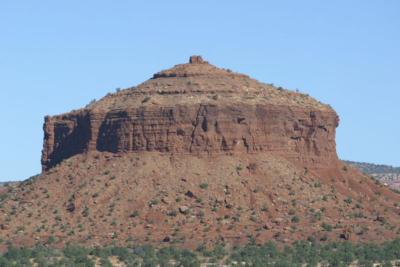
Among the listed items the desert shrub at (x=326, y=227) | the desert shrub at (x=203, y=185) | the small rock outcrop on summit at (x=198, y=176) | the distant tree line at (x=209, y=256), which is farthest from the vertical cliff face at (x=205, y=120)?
the distant tree line at (x=209, y=256)

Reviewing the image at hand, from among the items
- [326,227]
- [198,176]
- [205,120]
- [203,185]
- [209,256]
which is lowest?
[209,256]

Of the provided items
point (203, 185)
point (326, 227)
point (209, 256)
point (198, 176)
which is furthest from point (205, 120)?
point (209, 256)

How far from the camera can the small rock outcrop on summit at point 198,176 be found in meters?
112

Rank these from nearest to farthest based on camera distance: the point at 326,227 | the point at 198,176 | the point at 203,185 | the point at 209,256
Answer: the point at 209,256
the point at 326,227
the point at 203,185
the point at 198,176

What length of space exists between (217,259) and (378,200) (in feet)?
65.7

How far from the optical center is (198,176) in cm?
11588

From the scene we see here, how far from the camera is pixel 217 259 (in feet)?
348

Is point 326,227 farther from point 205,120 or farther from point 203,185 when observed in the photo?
point 205,120

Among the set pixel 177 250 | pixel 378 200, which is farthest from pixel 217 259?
pixel 378 200

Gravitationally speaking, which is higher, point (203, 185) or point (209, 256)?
point (203, 185)

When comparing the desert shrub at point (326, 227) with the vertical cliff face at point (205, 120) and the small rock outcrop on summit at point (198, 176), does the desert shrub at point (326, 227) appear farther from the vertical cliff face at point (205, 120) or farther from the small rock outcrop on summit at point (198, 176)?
the vertical cliff face at point (205, 120)

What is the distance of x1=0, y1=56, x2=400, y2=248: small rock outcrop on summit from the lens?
111938mm

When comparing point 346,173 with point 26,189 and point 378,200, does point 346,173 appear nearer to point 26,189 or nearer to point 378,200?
point 378,200

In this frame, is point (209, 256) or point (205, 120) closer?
point (209, 256)
